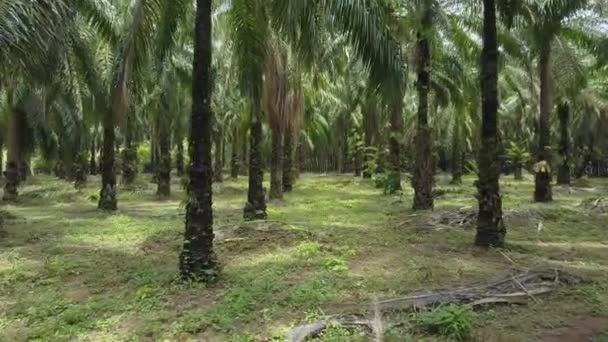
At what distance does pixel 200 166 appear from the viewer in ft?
29.1

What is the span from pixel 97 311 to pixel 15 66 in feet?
15.0

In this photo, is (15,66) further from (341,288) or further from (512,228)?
(512,228)

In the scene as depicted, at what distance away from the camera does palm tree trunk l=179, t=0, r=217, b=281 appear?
29.0 ft

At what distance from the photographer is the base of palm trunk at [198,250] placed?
29.2 ft

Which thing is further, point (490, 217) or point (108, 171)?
point (108, 171)

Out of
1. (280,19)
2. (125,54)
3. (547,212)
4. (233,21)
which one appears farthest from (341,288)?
(547,212)

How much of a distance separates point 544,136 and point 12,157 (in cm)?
1813

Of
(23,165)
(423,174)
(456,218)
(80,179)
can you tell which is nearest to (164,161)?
(80,179)

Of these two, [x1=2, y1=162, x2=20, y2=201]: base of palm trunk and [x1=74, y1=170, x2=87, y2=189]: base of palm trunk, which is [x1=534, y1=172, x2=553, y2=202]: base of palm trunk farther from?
[x1=74, y1=170, x2=87, y2=189]: base of palm trunk

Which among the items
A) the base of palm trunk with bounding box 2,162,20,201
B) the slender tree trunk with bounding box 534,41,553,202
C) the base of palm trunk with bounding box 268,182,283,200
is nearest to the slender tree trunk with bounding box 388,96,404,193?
the base of palm trunk with bounding box 268,182,283,200

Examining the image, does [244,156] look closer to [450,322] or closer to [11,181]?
[11,181]

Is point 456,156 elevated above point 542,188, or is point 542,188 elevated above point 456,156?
Answer: point 456,156

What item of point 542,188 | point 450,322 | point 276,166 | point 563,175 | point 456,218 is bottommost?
point 450,322

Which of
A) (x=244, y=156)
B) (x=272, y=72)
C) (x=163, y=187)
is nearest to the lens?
(x=272, y=72)
